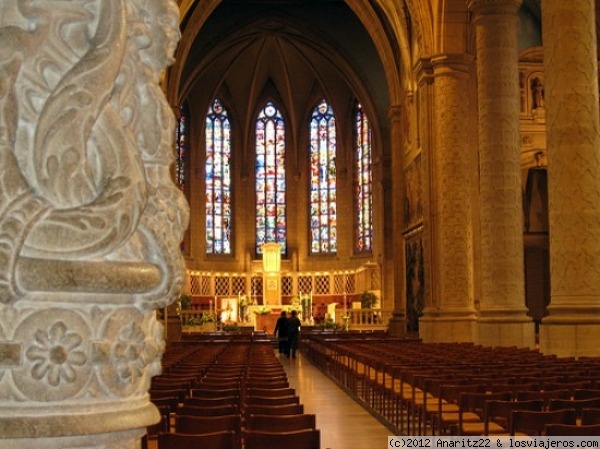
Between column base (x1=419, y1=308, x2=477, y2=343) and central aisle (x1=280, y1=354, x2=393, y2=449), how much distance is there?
19.6ft

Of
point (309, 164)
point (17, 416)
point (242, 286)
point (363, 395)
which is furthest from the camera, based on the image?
point (309, 164)

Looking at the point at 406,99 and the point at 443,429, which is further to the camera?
the point at 406,99

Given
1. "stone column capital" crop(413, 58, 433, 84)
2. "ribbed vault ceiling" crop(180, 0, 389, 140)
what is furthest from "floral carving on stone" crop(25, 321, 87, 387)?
"ribbed vault ceiling" crop(180, 0, 389, 140)

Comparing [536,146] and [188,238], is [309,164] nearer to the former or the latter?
[188,238]

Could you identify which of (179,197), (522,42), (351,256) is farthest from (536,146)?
(179,197)

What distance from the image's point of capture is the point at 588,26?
14.7m

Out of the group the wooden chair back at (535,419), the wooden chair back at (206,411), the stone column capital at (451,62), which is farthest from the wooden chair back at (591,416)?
the stone column capital at (451,62)

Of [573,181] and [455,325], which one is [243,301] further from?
[573,181]

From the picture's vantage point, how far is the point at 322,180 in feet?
159

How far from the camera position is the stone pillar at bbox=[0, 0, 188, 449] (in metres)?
1.58

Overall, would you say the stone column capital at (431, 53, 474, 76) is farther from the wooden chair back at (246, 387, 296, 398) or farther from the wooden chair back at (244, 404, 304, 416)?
the wooden chair back at (244, 404, 304, 416)

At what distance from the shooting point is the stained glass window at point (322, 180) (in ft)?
157

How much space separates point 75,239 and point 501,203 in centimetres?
1802

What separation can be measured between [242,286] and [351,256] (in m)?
6.37
